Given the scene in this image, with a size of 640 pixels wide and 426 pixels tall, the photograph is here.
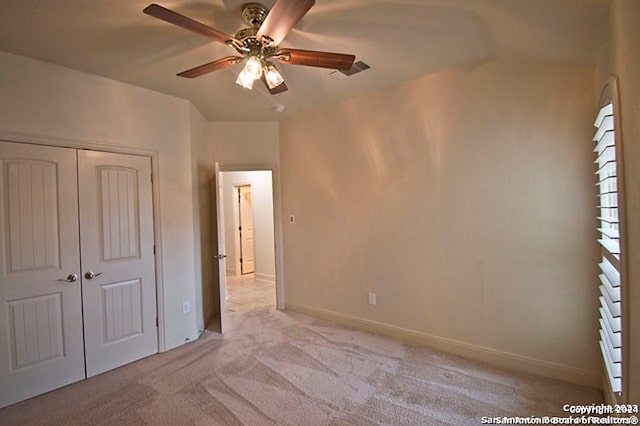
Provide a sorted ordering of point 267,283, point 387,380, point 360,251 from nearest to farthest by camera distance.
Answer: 1. point 387,380
2. point 360,251
3. point 267,283

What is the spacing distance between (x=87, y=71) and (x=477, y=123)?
11.2ft

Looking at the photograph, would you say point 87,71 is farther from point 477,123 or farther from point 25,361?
point 477,123

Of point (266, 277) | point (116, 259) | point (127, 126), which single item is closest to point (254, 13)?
point (127, 126)

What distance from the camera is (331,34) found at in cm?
219

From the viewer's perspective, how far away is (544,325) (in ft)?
8.44

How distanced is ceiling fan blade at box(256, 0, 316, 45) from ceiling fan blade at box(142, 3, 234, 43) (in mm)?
237

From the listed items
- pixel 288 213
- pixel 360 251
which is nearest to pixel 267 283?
pixel 288 213

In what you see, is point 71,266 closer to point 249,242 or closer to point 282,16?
point 282,16

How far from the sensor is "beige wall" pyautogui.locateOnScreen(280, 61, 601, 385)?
8.07ft

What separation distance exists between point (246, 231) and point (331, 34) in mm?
5435

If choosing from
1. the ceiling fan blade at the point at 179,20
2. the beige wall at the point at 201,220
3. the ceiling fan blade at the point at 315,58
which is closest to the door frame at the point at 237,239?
the beige wall at the point at 201,220

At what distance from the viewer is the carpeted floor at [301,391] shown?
7.18 ft

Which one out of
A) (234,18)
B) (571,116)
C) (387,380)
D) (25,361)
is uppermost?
(234,18)

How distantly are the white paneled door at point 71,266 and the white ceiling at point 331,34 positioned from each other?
2.82ft
